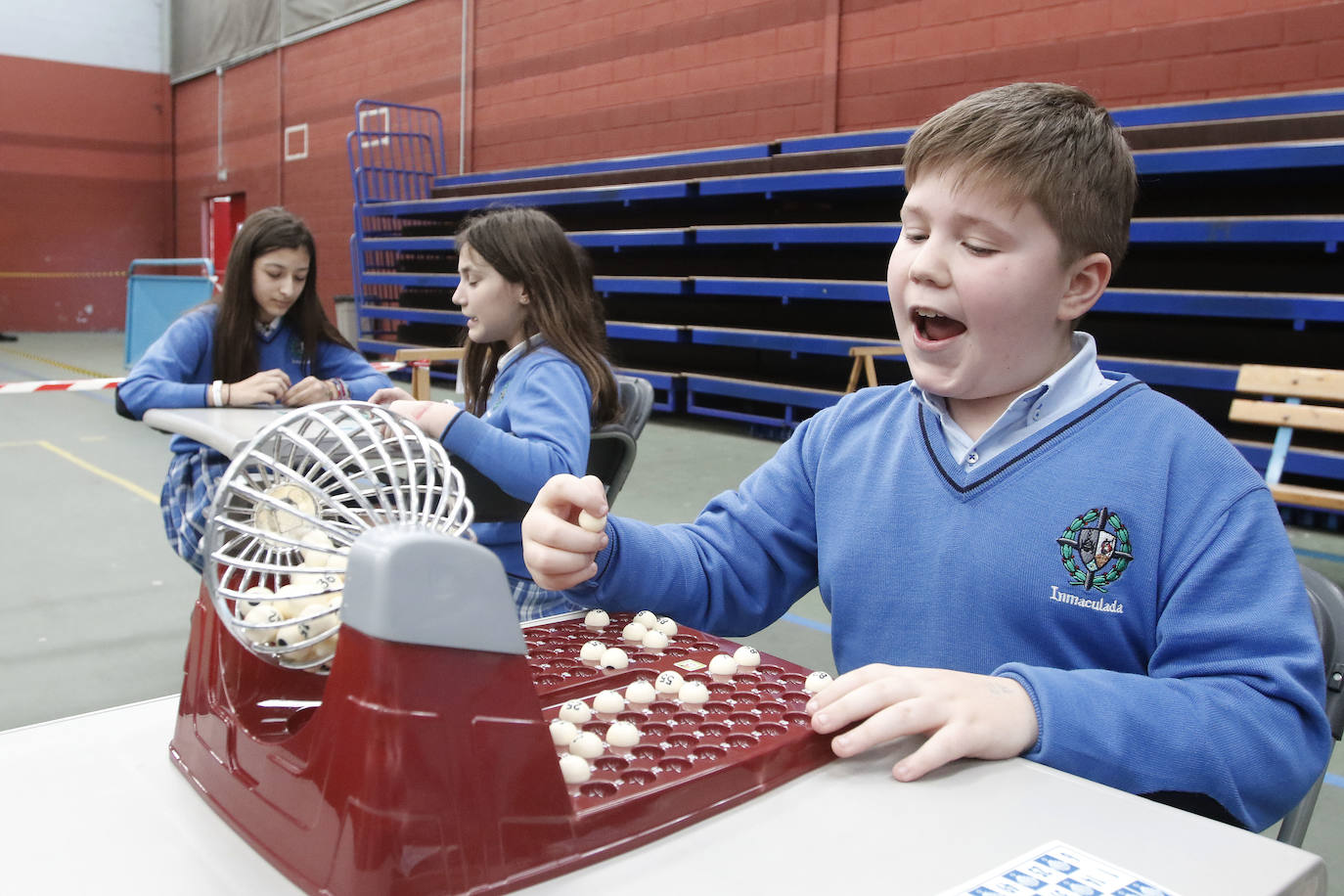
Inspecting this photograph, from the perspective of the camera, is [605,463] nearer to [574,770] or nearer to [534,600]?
[534,600]

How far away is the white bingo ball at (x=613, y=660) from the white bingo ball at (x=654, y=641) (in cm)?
4

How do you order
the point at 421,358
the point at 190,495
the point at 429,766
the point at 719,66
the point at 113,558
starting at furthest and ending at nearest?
the point at 719,66 → the point at 421,358 → the point at 113,558 → the point at 190,495 → the point at 429,766

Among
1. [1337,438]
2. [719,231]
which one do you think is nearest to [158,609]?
[719,231]

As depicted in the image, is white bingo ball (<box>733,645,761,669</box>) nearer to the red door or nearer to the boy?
the boy

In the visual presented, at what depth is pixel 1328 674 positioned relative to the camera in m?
0.96

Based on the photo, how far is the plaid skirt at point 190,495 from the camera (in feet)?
7.57

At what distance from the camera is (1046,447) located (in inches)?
37.9

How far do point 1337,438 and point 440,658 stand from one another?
186 inches

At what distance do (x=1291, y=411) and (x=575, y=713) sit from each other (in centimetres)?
374

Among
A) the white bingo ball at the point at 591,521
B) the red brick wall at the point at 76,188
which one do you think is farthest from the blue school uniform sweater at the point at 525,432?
the red brick wall at the point at 76,188

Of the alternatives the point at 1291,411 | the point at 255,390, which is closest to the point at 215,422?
the point at 255,390

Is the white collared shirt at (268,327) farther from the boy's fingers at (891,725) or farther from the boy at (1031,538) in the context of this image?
the boy's fingers at (891,725)

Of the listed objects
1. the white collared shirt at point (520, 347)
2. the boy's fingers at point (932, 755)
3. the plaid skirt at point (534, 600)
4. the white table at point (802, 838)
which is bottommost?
the plaid skirt at point (534, 600)

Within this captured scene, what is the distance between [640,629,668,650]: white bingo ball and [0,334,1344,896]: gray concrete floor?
145 centimetres
